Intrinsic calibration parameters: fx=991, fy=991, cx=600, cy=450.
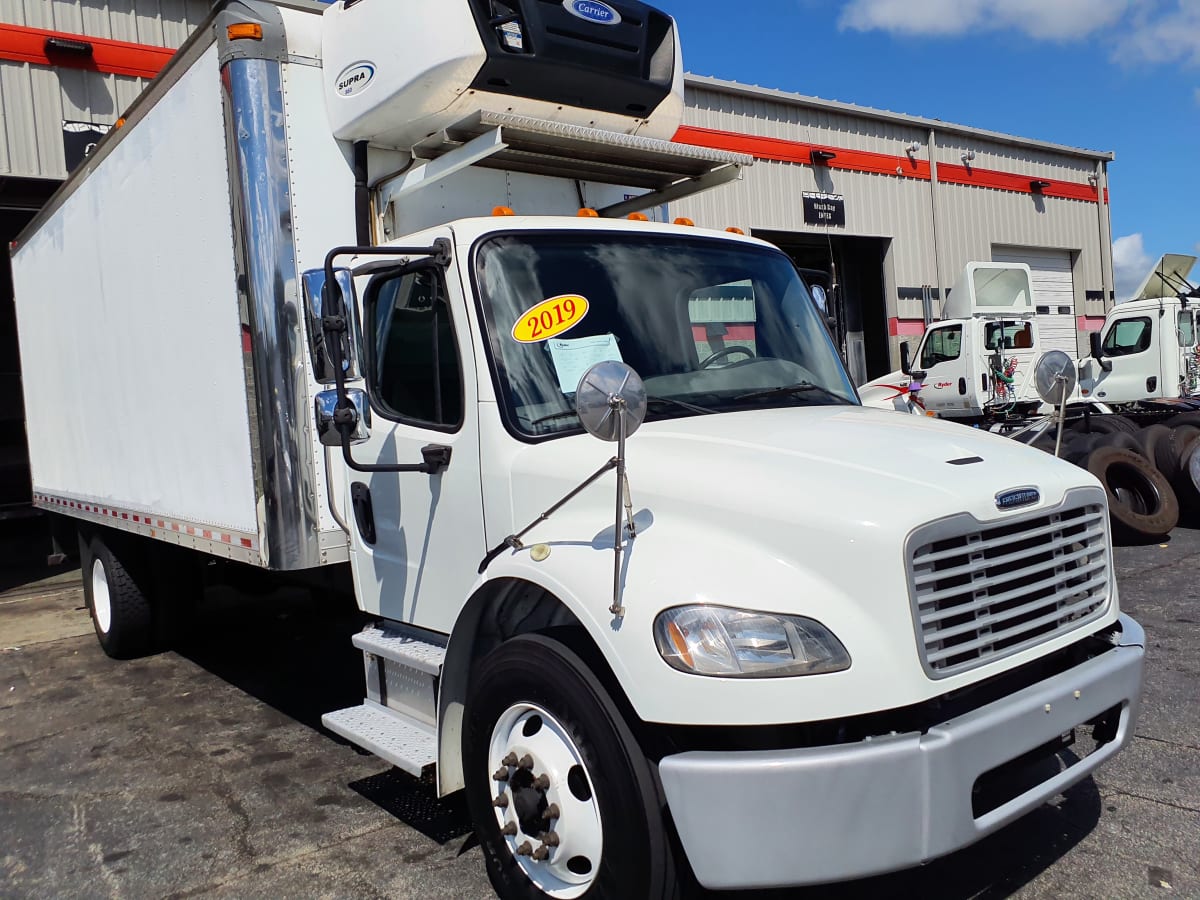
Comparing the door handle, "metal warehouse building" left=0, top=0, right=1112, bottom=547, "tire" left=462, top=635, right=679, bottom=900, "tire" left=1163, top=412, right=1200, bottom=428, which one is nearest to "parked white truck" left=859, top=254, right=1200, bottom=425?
"tire" left=1163, top=412, right=1200, bottom=428

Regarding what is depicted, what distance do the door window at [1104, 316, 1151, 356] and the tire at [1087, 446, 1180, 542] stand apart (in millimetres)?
4708

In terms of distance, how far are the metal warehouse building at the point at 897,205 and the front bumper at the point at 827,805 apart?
12.4m

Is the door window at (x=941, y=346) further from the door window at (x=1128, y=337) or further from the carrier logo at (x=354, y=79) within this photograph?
the carrier logo at (x=354, y=79)

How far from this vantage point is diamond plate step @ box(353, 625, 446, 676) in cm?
368

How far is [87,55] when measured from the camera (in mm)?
10609

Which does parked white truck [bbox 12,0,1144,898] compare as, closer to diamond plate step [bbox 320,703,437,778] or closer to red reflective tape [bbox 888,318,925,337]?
diamond plate step [bbox 320,703,437,778]

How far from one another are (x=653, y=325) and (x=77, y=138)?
961cm

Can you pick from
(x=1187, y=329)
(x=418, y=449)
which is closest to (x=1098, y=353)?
(x=1187, y=329)

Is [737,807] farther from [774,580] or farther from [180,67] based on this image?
[180,67]

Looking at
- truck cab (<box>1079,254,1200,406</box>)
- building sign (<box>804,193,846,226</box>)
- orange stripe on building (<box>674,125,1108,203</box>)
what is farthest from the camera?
building sign (<box>804,193,846,226</box>)

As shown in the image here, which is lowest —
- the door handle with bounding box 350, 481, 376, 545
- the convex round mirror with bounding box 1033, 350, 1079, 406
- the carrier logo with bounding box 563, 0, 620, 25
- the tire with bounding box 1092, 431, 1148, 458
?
the tire with bounding box 1092, 431, 1148, 458

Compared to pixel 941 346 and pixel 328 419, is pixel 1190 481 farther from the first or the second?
pixel 328 419

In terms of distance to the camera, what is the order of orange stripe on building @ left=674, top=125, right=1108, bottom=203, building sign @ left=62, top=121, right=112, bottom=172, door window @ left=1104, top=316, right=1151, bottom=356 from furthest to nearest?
orange stripe on building @ left=674, top=125, right=1108, bottom=203
door window @ left=1104, top=316, right=1151, bottom=356
building sign @ left=62, top=121, right=112, bottom=172

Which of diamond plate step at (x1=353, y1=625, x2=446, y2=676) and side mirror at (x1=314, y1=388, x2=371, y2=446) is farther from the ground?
side mirror at (x1=314, y1=388, x2=371, y2=446)
